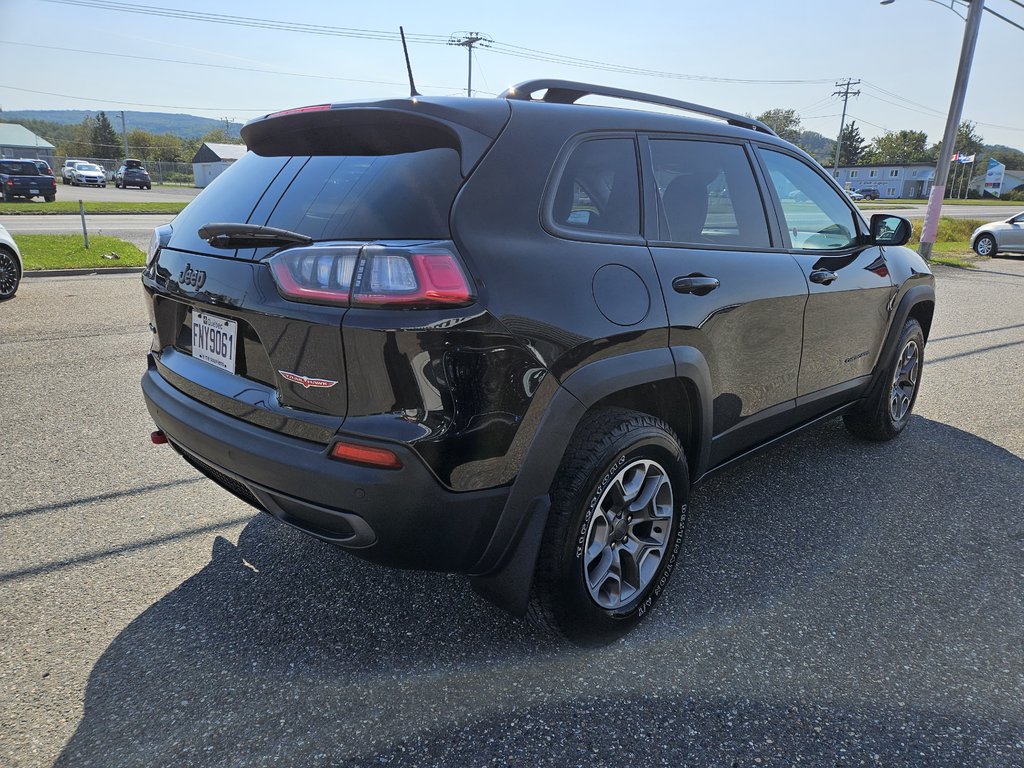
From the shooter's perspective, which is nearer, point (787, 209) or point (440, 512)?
point (440, 512)

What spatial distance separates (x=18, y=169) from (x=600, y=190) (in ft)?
108

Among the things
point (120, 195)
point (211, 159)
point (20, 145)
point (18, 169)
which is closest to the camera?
point (18, 169)

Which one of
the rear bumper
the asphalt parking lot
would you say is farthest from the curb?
the rear bumper

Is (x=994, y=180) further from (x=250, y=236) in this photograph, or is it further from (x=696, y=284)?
(x=250, y=236)

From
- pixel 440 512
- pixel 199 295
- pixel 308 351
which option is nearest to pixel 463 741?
pixel 440 512

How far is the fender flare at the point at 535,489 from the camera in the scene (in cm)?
201

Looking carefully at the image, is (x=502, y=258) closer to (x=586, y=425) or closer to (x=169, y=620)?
(x=586, y=425)

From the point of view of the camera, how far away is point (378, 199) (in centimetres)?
197

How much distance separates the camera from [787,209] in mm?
3207

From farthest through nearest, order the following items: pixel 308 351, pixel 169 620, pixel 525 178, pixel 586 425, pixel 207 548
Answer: pixel 207 548
pixel 169 620
pixel 586 425
pixel 525 178
pixel 308 351

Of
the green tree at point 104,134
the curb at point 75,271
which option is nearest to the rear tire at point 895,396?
the curb at point 75,271

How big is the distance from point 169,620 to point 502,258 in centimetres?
177

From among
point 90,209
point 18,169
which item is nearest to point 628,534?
point 90,209

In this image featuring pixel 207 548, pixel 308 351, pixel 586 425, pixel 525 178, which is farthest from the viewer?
Answer: pixel 207 548
